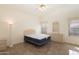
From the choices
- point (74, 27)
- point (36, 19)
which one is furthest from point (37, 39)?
point (74, 27)

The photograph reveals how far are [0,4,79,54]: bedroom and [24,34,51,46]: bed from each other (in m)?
0.05

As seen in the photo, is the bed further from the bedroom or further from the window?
the window

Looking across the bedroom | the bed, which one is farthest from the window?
the bed

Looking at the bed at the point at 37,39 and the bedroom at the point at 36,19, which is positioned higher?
the bedroom at the point at 36,19

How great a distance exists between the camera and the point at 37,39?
1199 millimetres

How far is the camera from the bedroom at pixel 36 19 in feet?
3.92

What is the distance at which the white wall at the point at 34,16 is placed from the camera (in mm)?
1202

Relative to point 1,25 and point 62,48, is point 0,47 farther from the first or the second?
point 62,48

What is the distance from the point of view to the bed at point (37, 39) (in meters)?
1.19

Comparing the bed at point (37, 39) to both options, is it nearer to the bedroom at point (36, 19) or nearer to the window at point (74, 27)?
the bedroom at point (36, 19)

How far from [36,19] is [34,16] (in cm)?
5

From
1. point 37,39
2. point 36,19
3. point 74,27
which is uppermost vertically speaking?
point 36,19

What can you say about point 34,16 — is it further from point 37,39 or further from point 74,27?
point 74,27

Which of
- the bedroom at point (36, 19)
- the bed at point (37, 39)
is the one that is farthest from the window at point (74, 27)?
the bed at point (37, 39)
